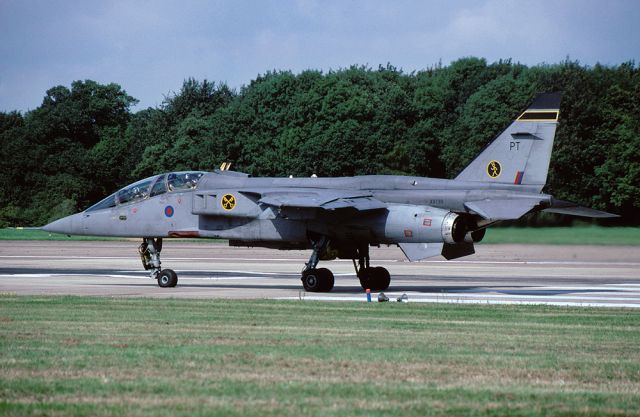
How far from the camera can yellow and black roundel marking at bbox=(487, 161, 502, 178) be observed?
996 inches

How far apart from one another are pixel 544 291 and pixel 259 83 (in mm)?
80807

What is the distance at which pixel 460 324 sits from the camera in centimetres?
1716

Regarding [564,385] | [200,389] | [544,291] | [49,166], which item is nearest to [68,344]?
[200,389]

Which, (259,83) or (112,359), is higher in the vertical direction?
(259,83)

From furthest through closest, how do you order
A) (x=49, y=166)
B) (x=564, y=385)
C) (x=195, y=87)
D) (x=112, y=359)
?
1. (x=195, y=87)
2. (x=49, y=166)
3. (x=112, y=359)
4. (x=564, y=385)

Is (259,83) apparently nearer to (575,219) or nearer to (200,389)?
(575,219)

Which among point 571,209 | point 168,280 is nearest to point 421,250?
point 571,209

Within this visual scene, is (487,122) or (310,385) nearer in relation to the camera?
(310,385)

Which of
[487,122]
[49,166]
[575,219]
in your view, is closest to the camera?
→ [575,219]

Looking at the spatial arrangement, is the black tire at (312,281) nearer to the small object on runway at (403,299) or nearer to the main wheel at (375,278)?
the main wheel at (375,278)

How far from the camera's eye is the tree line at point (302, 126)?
239 ft

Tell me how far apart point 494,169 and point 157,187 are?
29.2ft

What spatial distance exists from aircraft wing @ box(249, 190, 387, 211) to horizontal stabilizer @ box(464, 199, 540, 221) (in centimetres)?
235

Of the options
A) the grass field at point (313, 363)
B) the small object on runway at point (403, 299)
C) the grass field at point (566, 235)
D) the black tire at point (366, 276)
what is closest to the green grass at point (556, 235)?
the grass field at point (566, 235)
